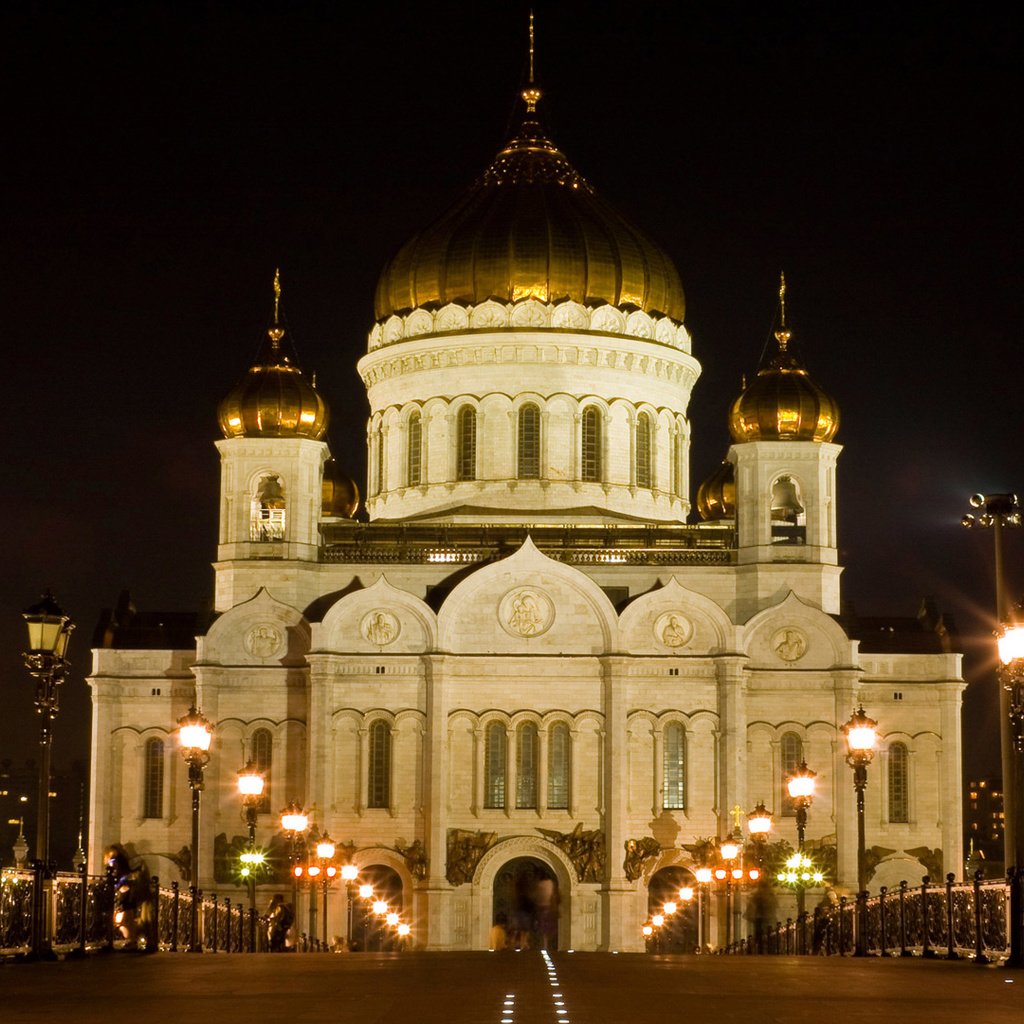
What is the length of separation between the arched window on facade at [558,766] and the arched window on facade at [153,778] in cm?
1067

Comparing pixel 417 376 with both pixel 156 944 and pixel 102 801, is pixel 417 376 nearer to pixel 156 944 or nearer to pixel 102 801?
pixel 102 801

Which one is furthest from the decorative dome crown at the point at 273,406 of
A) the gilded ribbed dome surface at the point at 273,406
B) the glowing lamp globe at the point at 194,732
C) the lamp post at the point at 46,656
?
the lamp post at the point at 46,656

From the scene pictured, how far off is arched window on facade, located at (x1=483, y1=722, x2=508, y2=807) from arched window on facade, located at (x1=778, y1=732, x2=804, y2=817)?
7.41 m

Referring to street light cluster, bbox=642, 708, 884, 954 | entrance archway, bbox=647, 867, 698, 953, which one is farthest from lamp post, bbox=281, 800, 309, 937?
entrance archway, bbox=647, 867, 698, 953

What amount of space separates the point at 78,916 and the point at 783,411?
4089 centimetres

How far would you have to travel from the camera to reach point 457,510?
69.8 metres

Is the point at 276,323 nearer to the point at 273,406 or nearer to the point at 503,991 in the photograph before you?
the point at 273,406

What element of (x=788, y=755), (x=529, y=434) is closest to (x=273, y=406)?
(x=529, y=434)

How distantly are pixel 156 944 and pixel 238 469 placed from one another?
36.1 m

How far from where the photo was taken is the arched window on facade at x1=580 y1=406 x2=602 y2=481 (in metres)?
71.0

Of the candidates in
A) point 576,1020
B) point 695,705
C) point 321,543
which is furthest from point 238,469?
point 576,1020

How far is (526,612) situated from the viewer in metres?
65.9

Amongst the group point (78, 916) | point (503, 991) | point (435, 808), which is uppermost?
point (435, 808)

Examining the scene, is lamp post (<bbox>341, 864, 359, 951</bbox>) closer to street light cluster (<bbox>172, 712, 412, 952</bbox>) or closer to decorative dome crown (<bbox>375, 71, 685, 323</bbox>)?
street light cluster (<bbox>172, 712, 412, 952</bbox>)
